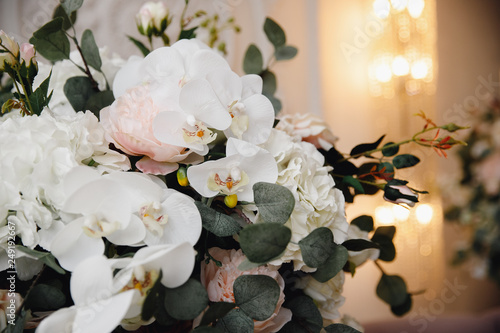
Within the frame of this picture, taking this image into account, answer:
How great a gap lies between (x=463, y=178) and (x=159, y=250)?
65.5 inches

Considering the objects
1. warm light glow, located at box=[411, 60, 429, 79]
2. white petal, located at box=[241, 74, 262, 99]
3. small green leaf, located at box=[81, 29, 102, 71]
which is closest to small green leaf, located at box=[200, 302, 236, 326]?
white petal, located at box=[241, 74, 262, 99]

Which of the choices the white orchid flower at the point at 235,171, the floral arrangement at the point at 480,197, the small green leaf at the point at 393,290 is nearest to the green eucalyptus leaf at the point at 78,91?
the white orchid flower at the point at 235,171

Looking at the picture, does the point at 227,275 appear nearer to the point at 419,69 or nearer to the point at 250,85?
the point at 250,85

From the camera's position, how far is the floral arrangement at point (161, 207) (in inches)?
12.6

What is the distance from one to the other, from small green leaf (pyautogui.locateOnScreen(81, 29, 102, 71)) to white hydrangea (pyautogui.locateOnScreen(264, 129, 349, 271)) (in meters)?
0.25

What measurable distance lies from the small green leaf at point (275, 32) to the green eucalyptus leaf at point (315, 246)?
379mm

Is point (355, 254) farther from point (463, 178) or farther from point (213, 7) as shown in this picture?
point (463, 178)

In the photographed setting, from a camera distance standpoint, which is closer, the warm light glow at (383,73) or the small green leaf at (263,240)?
the small green leaf at (263,240)

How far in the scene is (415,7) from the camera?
1238mm

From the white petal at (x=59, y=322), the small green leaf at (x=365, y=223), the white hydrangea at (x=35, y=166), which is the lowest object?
the small green leaf at (x=365, y=223)

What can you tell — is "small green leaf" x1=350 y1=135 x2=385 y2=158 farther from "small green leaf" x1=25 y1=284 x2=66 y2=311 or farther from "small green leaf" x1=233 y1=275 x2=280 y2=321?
"small green leaf" x1=25 y1=284 x2=66 y2=311

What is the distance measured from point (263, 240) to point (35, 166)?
0.69 ft

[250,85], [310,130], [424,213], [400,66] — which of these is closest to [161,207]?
[250,85]

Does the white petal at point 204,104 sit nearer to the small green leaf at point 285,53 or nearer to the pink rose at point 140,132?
the pink rose at point 140,132
